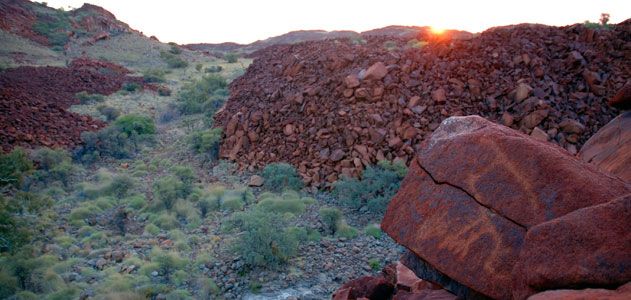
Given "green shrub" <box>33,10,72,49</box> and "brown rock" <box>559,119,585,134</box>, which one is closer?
"brown rock" <box>559,119,585,134</box>

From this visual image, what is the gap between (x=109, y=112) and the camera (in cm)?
1877

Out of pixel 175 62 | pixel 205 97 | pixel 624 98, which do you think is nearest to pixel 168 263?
pixel 624 98

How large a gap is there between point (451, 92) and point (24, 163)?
11044 millimetres

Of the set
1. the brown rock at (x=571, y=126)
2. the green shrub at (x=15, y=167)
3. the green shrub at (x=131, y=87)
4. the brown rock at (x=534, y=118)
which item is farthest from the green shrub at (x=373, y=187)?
the green shrub at (x=131, y=87)

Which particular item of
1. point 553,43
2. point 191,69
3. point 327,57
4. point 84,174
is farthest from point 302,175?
point 191,69

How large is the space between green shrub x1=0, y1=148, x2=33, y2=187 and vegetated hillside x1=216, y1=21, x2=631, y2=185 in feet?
16.5

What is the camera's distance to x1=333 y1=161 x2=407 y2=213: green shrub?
939cm

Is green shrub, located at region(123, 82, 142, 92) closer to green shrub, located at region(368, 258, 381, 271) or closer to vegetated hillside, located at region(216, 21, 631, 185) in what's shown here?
vegetated hillside, located at region(216, 21, 631, 185)

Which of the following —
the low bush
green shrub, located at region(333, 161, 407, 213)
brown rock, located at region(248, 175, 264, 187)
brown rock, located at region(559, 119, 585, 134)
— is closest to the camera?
green shrub, located at region(333, 161, 407, 213)

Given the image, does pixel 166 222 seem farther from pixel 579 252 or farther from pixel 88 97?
pixel 88 97

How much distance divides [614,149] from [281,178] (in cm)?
714

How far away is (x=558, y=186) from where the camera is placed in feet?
10.2

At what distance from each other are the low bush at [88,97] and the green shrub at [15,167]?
8.69m

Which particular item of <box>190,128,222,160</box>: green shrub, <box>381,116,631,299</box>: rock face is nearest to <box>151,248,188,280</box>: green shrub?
<box>381,116,631,299</box>: rock face
